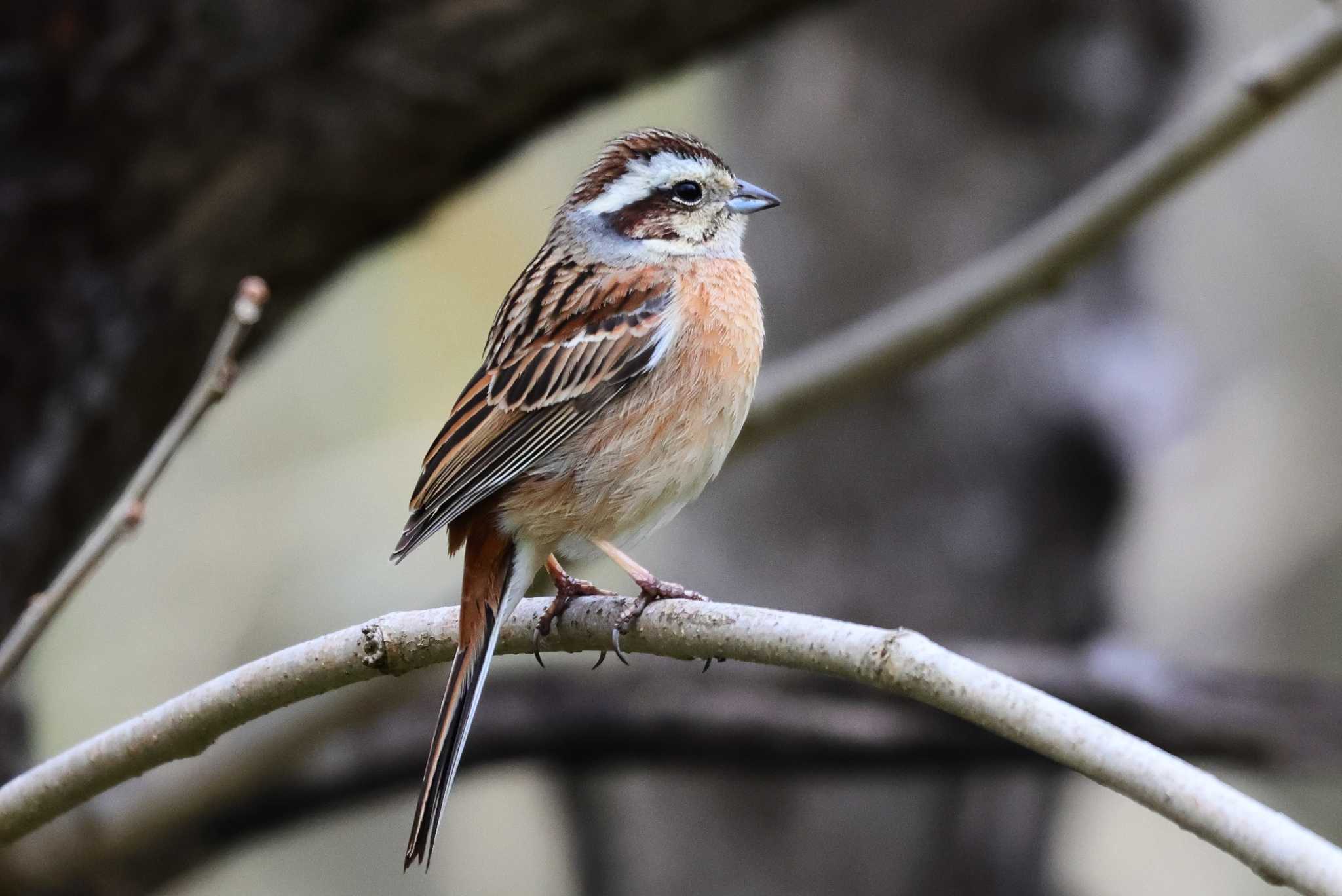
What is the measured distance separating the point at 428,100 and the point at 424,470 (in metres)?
1.67

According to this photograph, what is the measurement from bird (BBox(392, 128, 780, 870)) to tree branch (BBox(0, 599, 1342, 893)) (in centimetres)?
46

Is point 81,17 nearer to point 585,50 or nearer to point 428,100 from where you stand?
point 428,100

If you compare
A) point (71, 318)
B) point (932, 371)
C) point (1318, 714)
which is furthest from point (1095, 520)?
point (71, 318)

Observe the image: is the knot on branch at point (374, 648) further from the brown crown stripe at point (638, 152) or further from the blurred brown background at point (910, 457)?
the blurred brown background at point (910, 457)

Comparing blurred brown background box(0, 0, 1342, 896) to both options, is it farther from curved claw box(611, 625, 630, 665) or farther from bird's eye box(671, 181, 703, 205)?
curved claw box(611, 625, 630, 665)

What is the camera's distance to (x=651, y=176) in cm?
417

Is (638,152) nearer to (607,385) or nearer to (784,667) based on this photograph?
(607,385)

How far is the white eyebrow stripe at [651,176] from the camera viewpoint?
4172mm

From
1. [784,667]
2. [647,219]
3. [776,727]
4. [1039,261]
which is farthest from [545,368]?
[776,727]

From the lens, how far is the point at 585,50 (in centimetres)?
501

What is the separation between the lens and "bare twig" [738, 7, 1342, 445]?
14.4 feet

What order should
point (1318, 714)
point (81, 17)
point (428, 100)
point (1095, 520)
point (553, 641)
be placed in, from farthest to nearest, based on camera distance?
point (1095, 520) → point (1318, 714) → point (428, 100) → point (81, 17) → point (553, 641)

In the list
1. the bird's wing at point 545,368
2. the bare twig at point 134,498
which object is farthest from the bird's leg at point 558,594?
the bare twig at point 134,498

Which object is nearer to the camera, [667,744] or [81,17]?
[81,17]
